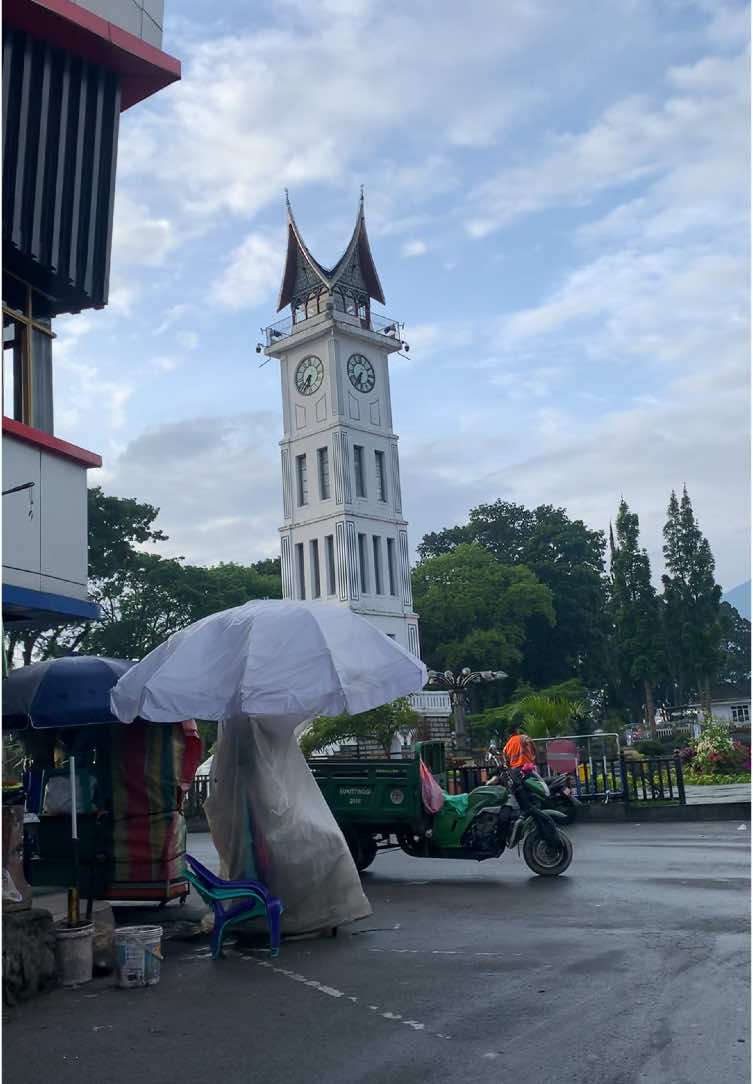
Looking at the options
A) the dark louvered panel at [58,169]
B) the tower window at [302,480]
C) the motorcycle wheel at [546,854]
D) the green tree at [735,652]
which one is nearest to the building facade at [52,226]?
the dark louvered panel at [58,169]

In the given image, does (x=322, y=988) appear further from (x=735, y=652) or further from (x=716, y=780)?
(x=735, y=652)

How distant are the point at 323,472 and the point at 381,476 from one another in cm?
339

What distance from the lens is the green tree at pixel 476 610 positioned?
60781 millimetres

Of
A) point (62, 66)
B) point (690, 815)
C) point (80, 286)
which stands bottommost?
point (690, 815)

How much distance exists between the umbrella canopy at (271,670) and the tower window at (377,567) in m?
46.8

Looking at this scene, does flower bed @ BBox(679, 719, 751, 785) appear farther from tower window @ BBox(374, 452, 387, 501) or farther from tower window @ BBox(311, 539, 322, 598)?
tower window @ BBox(374, 452, 387, 501)

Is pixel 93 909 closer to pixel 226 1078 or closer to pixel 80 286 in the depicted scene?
pixel 226 1078

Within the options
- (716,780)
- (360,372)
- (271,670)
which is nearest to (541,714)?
(716,780)

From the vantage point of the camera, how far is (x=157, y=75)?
10.8 meters

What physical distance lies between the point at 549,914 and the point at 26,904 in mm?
4539

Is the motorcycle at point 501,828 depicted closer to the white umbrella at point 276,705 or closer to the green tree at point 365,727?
the white umbrella at point 276,705

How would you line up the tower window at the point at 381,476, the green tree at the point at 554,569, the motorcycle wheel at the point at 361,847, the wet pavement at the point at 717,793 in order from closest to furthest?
the motorcycle wheel at the point at 361,847 → the wet pavement at the point at 717,793 → the tower window at the point at 381,476 → the green tree at the point at 554,569

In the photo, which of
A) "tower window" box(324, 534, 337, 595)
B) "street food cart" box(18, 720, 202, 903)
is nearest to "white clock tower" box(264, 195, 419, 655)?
"tower window" box(324, 534, 337, 595)

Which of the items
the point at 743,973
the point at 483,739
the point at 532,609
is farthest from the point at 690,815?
the point at 532,609
